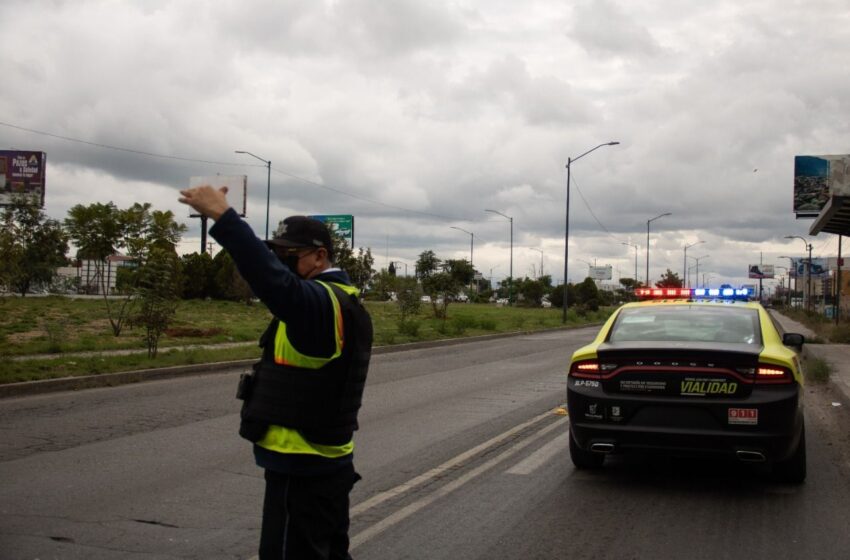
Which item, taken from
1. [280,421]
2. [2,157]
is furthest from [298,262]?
[2,157]

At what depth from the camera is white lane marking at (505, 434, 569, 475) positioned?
737cm

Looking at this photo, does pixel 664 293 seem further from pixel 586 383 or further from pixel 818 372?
pixel 818 372

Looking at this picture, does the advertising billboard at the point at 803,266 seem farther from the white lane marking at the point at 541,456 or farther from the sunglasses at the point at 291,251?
the sunglasses at the point at 291,251

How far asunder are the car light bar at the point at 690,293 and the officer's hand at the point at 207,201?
7.61m

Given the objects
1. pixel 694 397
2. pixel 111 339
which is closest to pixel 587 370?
pixel 694 397

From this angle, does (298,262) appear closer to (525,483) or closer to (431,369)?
(525,483)

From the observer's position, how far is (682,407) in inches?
247

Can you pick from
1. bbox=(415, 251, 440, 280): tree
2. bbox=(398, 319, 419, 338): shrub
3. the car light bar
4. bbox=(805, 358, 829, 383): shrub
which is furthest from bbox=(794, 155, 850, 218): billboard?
the car light bar

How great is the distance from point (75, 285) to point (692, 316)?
80185 millimetres

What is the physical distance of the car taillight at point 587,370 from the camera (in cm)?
664

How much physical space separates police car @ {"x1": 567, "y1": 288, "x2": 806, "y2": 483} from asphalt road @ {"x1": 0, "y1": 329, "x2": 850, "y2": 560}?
455 millimetres

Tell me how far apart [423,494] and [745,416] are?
2558 mm

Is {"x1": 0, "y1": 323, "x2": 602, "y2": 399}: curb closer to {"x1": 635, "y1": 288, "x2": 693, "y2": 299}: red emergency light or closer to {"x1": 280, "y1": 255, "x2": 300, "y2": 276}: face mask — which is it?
{"x1": 635, "y1": 288, "x2": 693, "y2": 299}: red emergency light

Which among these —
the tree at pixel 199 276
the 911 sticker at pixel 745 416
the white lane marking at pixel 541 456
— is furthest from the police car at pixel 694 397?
the tree at pixel 199 276
